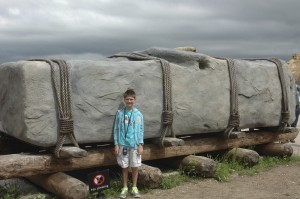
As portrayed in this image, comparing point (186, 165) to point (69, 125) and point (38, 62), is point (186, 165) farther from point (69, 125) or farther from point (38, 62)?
point (38, 62)

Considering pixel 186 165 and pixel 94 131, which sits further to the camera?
pixel 186 165

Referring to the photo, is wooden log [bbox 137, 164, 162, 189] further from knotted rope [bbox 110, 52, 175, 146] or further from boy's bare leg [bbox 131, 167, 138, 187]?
knotted rope [bbox 110, 52, 175, 146]

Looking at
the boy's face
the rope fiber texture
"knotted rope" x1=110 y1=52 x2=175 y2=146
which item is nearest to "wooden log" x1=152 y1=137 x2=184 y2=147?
"knotted rope" x1=110 y1=52 x2=175 y2=146

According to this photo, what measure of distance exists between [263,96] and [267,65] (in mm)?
568

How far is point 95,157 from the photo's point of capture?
538cm

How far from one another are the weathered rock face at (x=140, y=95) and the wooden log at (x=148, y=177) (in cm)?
53

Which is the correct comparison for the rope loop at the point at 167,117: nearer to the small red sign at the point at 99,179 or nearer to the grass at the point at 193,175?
the grass at the point at 193,175

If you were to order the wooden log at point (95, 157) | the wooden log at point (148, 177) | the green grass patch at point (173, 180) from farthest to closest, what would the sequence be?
the green grass patch at point (173, 180), the wooden log at point (148, 177), the wooden log at point (95, 157)

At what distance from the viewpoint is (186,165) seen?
612 cm

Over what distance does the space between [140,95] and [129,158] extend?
89 centimetres

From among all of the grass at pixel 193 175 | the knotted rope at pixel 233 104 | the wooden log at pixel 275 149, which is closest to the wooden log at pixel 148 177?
the grass at pixel 193 175

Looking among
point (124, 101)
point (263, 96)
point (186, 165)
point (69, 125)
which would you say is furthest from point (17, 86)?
point (263, 96)

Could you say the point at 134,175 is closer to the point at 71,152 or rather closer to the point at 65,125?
the point at 71,152

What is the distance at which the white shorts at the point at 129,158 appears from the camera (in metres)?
5.14
